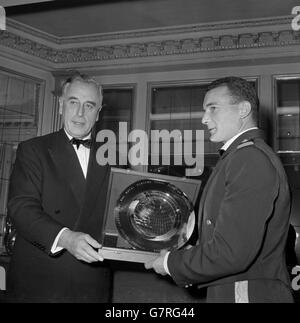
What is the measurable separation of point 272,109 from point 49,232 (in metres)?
3.09

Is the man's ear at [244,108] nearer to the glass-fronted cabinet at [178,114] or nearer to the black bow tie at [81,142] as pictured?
the black bow tie at [81,142]

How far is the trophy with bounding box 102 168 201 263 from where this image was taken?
1540 mm

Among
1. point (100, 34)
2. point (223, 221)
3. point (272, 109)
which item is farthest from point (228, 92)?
point (100, 34)

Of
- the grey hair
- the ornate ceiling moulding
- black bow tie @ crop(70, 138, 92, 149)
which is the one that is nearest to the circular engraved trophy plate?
black bow tie @ crop(70, 138, 92, 149)

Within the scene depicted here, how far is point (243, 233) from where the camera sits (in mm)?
1205

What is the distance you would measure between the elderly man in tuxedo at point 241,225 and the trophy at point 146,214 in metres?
0.13

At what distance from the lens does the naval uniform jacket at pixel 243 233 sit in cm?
121

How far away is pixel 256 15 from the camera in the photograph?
4051 millimetres

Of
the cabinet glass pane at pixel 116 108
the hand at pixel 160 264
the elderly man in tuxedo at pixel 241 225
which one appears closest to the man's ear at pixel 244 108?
the elderly man in tuxedo at pixel 241 225

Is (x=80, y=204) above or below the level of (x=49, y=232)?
above

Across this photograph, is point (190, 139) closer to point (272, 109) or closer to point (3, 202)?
point (272, 109)

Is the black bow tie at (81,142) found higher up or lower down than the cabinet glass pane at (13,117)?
lower down

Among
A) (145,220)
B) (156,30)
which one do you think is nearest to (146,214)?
(145,220)

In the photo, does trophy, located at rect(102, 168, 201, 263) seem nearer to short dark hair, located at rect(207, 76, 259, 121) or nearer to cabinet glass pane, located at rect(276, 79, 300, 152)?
short dark hair, located at rect(207, 76, 259, 121)
